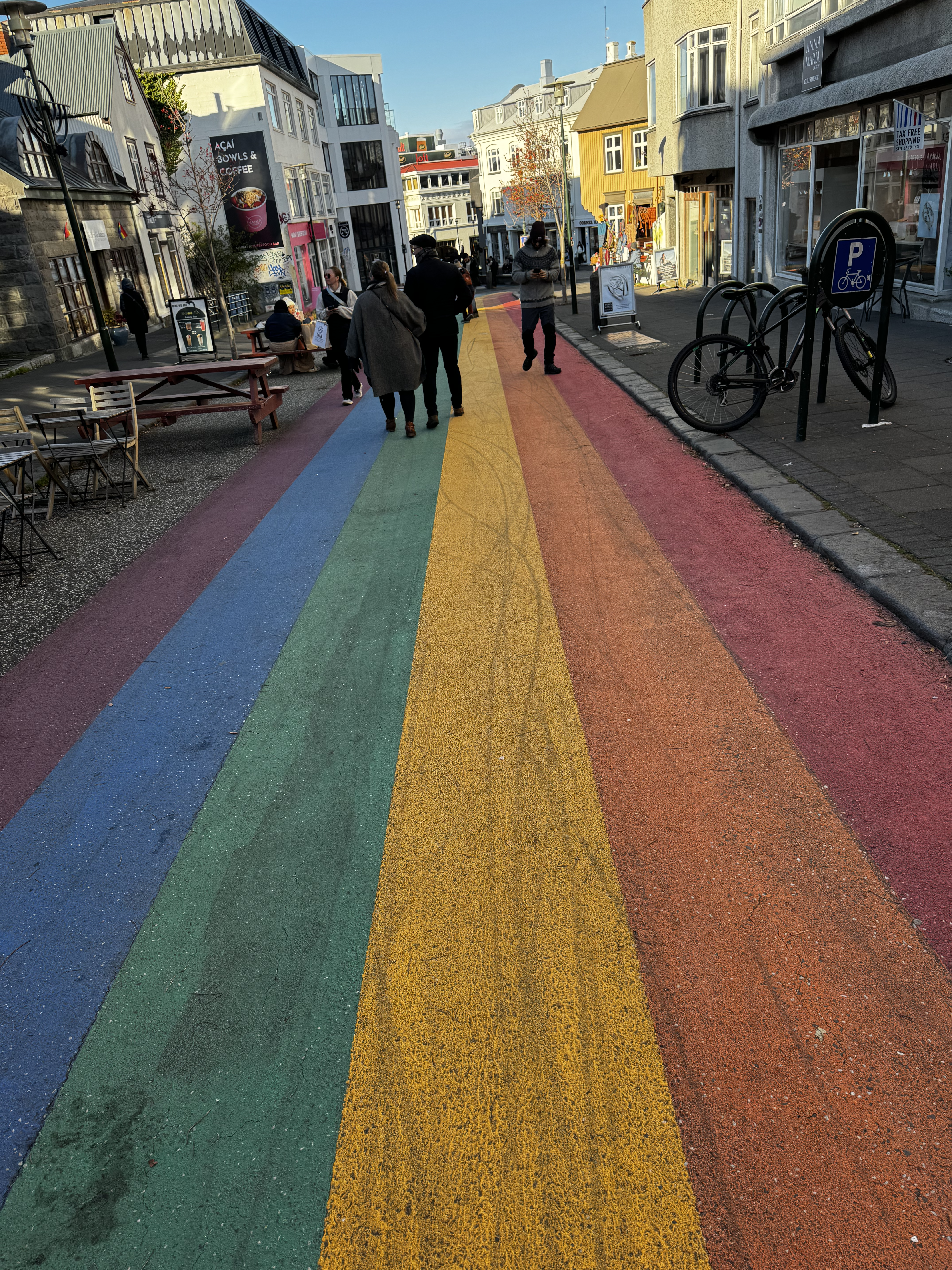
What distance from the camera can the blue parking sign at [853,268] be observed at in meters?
7.07

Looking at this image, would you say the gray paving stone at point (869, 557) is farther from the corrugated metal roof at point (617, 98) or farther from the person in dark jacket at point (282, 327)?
the corrugated metal roof at point (617, 98)

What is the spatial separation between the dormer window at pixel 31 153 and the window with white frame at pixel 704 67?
17.4m

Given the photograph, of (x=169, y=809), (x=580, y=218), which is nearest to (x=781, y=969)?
(x=169, y=809)

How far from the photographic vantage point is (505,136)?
3423 inches

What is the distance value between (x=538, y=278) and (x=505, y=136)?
8549 centimetres

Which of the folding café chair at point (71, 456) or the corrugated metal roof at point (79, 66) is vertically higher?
the corrugated metal roof at point (79, 66)

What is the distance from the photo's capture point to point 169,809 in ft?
12.5

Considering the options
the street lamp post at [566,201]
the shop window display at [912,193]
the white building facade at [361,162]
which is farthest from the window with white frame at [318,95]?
the shop window display at [912,193]

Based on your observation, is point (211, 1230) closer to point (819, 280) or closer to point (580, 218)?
point (819, 280)

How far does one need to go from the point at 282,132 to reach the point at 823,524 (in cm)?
4802

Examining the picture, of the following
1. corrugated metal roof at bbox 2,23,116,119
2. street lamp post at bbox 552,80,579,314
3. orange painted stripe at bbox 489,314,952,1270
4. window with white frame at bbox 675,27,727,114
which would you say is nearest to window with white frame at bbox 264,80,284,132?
corrugated metal roof at bbox 2,23,116,119

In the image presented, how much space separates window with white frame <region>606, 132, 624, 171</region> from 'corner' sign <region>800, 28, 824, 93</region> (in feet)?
134

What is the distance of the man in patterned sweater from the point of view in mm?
12586

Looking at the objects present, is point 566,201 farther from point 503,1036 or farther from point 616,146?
point 503,1036
